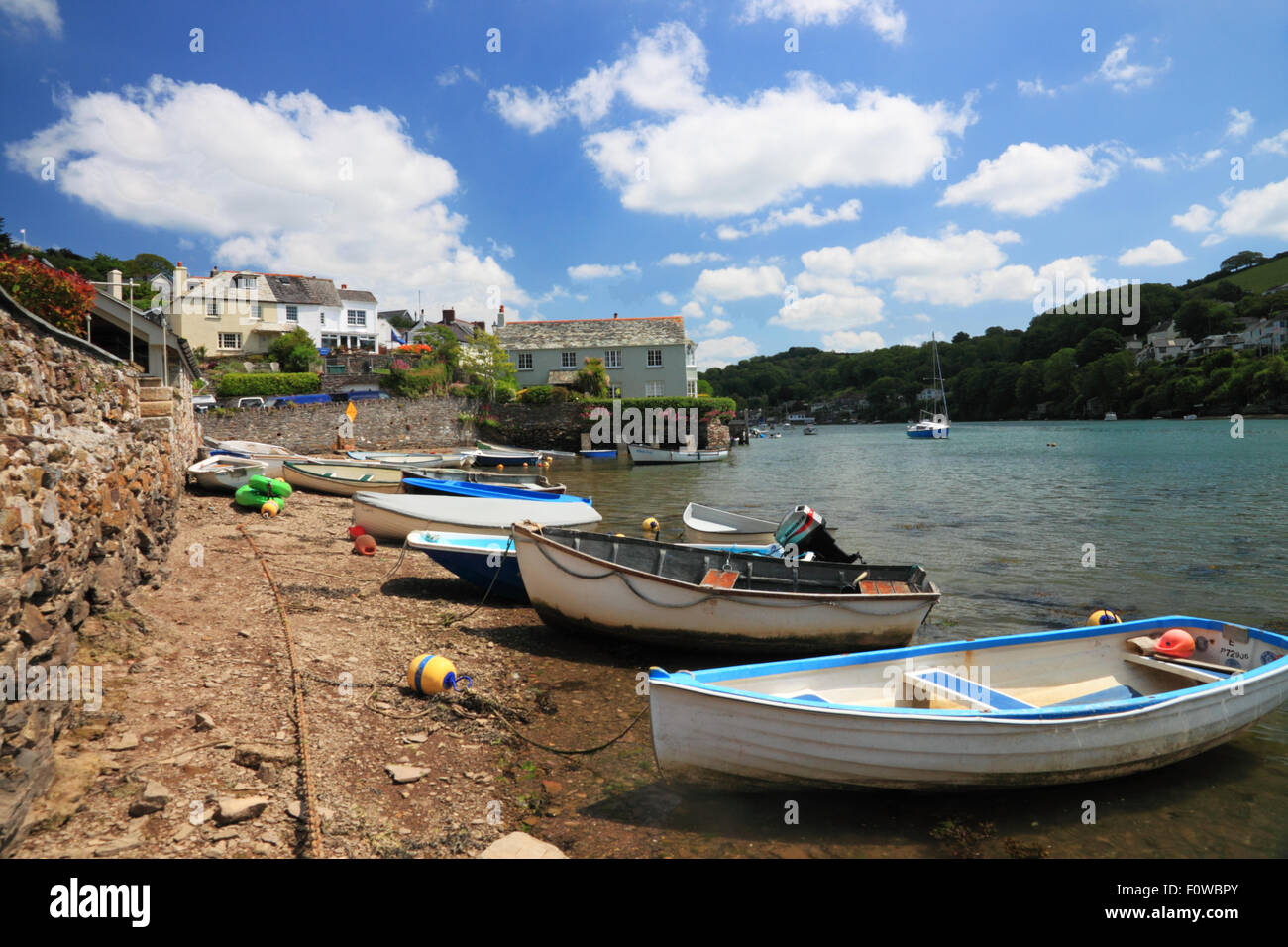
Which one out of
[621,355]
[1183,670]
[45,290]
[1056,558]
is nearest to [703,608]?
[1183,670]

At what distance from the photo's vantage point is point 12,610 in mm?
4500

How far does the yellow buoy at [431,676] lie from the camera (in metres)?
7.35

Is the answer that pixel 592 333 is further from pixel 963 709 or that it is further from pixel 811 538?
pixel 963 709

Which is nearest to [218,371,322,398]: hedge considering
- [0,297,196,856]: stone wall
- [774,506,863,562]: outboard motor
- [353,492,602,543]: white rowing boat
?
[353,492,602,543]: white rowing boat

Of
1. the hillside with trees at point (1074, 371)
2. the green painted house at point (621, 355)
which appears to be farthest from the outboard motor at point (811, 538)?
the hillside with trees at point (1074, 371)

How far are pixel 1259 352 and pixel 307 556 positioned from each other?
132941 mm

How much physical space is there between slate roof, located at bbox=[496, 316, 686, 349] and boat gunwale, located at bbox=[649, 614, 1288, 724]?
50.5 meters

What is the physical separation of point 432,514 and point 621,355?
1742 inches

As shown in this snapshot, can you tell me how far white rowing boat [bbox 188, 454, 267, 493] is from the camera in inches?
734

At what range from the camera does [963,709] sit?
5918mm

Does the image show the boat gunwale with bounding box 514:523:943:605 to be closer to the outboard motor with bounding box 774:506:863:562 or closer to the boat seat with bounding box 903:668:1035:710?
the boat seat with bounding box 903:668:1035:710

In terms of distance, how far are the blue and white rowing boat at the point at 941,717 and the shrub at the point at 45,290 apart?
9.67 meters

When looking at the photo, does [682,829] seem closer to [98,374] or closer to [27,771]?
[27,771]
